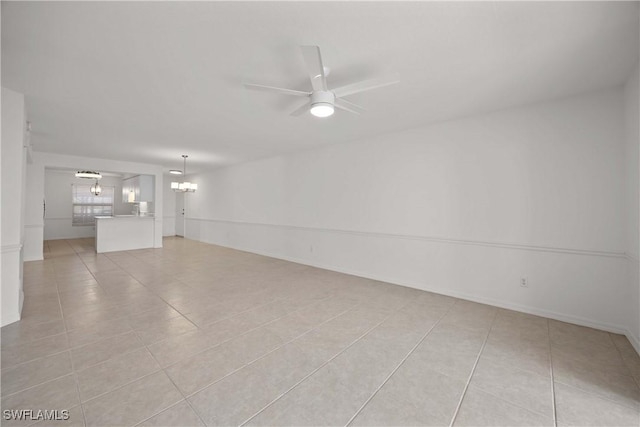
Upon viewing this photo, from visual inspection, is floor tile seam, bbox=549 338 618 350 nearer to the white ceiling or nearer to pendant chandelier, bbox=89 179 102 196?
the white ceiling

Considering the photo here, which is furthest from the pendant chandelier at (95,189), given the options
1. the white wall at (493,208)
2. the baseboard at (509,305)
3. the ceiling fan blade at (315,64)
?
the ceiling fan blade at (315,64)

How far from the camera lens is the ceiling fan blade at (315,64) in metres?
1.74

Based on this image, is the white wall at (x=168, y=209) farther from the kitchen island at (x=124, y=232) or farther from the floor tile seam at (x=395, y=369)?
the floor tile seam at (x=395, y=369)

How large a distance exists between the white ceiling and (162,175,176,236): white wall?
7.11 metres

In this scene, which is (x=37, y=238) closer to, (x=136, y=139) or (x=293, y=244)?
(x=136, y=139)

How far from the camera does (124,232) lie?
24.3 ft

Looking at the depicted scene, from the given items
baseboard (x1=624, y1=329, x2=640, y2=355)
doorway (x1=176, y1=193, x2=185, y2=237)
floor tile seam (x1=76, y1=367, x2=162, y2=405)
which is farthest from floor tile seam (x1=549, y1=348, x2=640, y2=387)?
doorway (x1=176, y1=193, x2=185, y2=237)

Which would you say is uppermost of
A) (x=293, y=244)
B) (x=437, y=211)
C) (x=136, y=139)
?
(x=136, y=139)

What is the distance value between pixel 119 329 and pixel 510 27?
4.36 metres

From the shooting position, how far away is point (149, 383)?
1.84 meters

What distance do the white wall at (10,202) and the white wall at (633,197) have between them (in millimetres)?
6097

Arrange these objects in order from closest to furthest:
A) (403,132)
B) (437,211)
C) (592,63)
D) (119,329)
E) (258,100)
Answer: (592,63)
(119,329)
(258,100)
(437,211)
(403,132)

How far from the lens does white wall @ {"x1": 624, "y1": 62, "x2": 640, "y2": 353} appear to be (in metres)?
2.32

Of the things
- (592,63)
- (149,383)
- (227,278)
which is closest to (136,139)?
(227,278)
